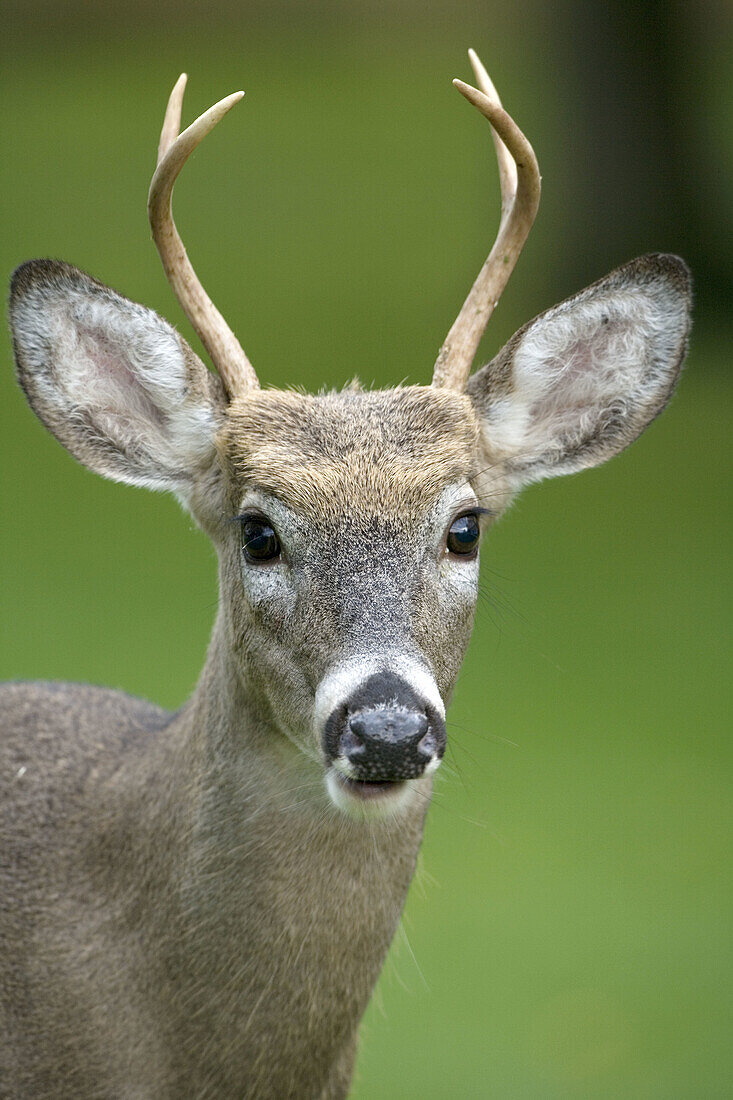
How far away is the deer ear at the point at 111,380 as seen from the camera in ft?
11.2

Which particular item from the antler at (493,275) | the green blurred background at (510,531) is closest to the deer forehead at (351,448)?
the antler at (493,275)

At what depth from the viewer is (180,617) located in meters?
8.85

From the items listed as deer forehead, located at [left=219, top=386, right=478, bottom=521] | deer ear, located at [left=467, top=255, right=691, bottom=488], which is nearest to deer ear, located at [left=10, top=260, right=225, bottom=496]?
deer forehead, located at [left=219, top=386, right=478, bottom=521]

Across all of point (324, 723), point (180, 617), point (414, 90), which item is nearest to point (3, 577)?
point (180, 617)

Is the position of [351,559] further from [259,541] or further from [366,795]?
[366,795]

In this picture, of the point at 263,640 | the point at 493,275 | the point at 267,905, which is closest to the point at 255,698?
the point at 263,640

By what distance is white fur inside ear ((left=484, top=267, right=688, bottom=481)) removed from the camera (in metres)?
3.57

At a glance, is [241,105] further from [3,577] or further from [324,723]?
[324,723]

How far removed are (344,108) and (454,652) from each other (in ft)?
63.8

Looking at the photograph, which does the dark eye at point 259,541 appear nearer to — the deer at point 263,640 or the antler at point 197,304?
the deer at point 263,640

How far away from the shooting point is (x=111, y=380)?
11.6ft

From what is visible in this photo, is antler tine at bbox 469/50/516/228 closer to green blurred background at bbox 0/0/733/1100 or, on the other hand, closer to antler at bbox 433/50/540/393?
antler at bbox 433/50/540/393

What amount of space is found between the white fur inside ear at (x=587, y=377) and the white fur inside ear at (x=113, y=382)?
0.68 metres

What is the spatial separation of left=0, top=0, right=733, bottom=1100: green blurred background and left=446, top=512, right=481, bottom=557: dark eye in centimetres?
62
